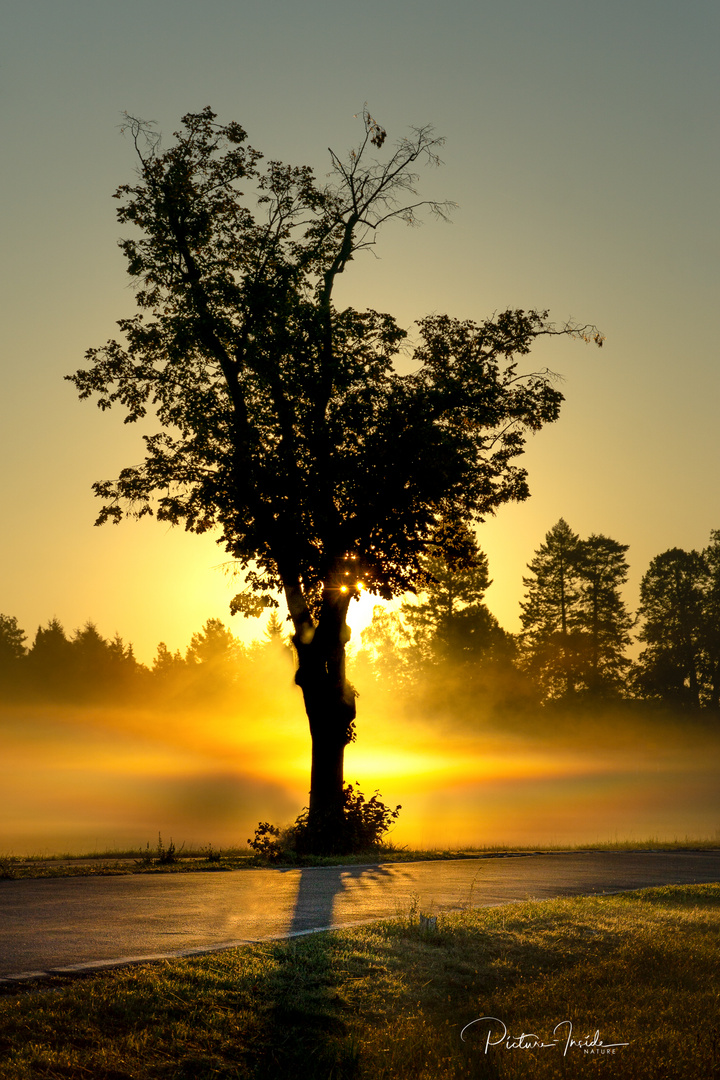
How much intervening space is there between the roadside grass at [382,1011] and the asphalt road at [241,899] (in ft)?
→ 2.42

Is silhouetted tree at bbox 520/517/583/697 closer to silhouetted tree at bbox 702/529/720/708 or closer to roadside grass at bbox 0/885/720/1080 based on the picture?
silhouetted tree at bbox 702/529/720/708

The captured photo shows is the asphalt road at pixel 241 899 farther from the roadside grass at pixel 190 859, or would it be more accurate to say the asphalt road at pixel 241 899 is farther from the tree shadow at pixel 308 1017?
the roadside grass at pixel 190 859

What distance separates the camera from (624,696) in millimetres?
90000

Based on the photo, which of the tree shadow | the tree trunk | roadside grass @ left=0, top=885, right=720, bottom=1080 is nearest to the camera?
roadside grass @ left=0, top=885, right=720, bottom=1080

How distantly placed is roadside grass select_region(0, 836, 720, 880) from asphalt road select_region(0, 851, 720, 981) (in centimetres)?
91

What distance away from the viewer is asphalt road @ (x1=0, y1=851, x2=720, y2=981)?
862cm

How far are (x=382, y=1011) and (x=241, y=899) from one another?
500 centimetres

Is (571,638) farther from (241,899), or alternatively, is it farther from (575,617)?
(241,899)

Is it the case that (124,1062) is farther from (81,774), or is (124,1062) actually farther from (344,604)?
(81,774)

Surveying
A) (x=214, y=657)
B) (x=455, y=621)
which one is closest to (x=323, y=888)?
(x=455, y=621)

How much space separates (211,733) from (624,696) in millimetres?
67176

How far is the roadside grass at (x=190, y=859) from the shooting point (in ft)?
51.2

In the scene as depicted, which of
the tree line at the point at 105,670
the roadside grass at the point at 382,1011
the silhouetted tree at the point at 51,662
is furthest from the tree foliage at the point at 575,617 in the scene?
the roadside grass at the point at 382,1011

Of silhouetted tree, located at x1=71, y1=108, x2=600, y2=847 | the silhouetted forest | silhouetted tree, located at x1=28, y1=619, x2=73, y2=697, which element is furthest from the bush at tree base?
silhouetted tree, located at x1=28, y1=619, x2=73, y2=697
